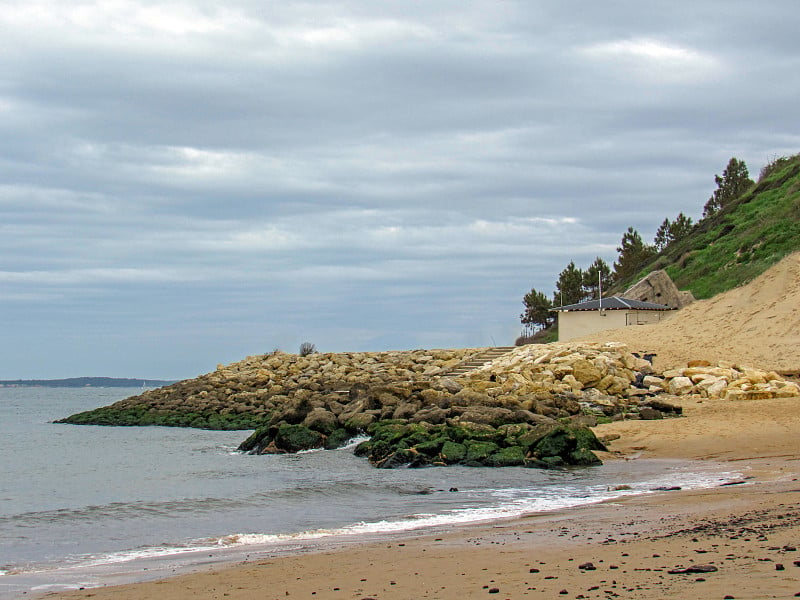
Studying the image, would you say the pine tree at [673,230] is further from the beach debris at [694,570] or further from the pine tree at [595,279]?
the beach debris at [694,570]

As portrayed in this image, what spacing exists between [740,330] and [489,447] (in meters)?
18.0

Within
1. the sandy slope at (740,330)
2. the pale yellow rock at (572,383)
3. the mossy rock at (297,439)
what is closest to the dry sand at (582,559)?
the pale yellow rock at (572,383)

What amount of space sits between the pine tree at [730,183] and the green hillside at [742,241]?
5.92 metres

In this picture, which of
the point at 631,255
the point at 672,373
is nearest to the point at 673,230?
the point at 631,255

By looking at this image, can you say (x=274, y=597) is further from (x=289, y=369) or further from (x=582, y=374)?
(x=289, y=369)

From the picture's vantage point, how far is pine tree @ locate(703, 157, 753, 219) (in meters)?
63.7

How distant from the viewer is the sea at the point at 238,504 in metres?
9.91

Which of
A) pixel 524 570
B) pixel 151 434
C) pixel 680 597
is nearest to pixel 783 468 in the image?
pixel 524 570

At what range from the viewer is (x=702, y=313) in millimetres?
35344

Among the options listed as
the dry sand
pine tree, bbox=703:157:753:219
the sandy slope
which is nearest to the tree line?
pine tree, bbox=703:157:753:219

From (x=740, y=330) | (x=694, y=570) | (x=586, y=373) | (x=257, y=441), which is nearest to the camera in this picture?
(x=694, y=570)

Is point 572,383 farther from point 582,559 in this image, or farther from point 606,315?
point 582,559

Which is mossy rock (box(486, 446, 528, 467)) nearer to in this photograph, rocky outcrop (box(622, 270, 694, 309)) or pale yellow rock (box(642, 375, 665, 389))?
pale yellow rock (box(642, 375, 665, 389))

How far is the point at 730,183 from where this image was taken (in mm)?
64500
